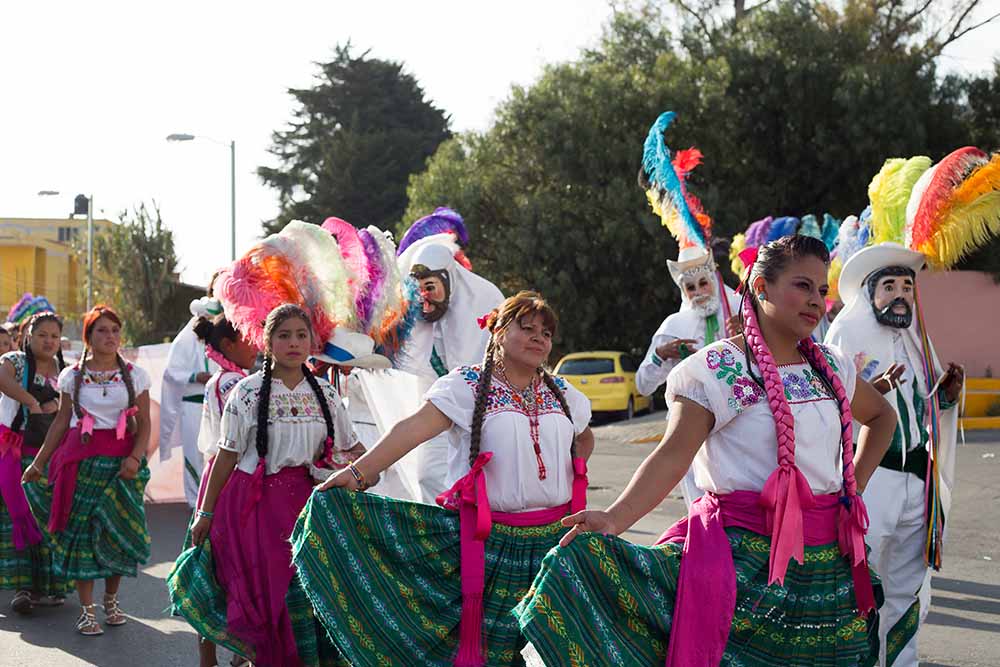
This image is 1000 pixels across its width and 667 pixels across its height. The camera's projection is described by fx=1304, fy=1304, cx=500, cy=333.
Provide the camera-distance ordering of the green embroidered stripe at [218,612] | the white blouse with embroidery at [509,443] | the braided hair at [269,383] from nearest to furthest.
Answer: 1. the white blouse with embroidery at [509,443]
2. the green embroidered stripe at [218,612]
3. the braided hair at [269,383]

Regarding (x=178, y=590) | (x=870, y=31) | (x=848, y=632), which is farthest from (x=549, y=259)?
(x=848, y=632)

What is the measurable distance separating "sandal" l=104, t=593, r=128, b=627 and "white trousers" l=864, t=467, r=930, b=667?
4.41 m

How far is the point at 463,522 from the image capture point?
4867 mm

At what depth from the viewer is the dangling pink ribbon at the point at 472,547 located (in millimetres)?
4719

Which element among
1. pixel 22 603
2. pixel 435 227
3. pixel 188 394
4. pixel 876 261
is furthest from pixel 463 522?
pixel 188 394

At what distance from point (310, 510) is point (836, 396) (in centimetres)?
189

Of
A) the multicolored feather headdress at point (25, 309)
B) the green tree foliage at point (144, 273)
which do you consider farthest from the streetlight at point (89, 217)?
the multicolored feather headdress at point (25, 309)

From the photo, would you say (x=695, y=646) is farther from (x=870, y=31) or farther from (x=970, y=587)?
(x=870, y=31)

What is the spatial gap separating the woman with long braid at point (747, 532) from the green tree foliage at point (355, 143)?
39.7 metres

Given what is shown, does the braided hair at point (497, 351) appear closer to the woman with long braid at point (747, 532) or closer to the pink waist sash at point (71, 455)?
the woman with long braid at point (747, 532)

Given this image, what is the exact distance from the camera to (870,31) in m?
27.3

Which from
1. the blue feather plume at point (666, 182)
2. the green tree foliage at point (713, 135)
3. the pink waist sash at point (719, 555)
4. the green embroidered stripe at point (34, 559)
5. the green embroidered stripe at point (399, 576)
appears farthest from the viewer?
the green tree foliage at point (713, 135)

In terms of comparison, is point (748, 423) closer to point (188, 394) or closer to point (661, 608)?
point (661, 608)

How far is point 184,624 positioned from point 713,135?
64.7ft
